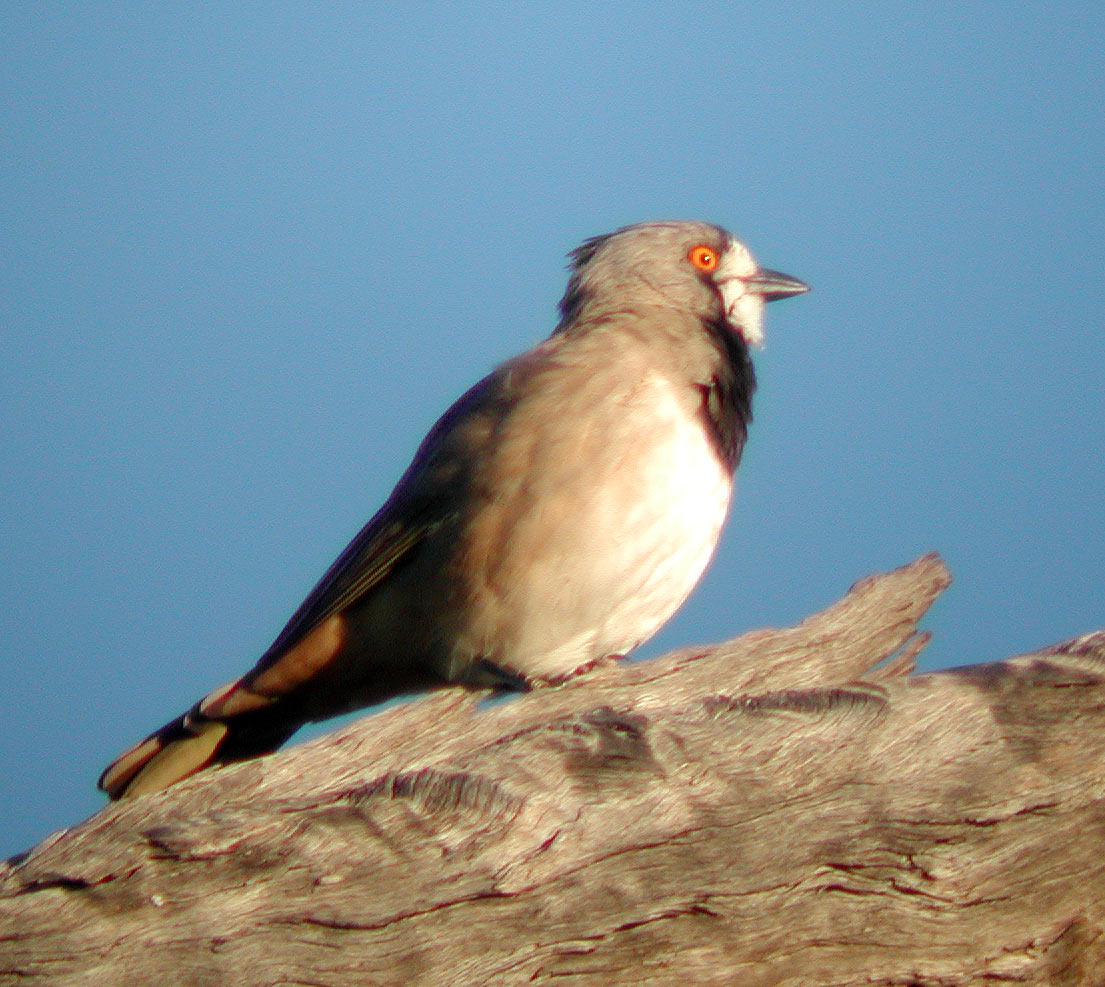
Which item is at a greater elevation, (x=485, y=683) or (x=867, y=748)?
(x=485, y=683)

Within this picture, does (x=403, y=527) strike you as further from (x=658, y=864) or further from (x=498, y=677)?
(x=658, y=864)

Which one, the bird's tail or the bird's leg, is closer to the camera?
the bird's tail

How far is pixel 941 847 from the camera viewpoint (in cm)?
388

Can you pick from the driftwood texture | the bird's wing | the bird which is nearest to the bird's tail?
the bird

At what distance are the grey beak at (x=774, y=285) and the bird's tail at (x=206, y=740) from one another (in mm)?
2727

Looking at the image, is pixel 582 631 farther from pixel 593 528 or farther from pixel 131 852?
pixel 131 852

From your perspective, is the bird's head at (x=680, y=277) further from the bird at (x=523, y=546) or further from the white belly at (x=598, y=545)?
the white belly at (x=598, y=545)

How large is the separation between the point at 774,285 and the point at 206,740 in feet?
10.3

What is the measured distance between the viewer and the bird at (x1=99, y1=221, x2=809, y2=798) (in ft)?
17.4

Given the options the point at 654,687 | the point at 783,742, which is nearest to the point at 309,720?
the point at 654,687

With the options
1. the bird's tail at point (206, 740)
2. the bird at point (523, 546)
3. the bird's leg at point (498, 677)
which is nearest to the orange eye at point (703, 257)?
the bird at point (523, 546)

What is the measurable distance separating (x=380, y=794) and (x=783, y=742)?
1.10 metres

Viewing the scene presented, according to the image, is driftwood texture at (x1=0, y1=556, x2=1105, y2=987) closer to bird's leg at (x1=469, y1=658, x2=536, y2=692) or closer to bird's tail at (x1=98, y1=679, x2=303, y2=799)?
bird's tail at (x1=98, y1=679, x2=303, y2=799)

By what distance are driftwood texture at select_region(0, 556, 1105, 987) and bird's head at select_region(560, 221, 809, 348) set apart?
8.63 feet
